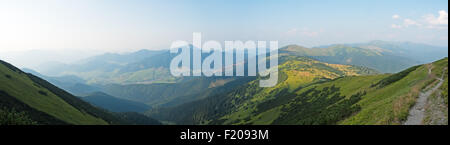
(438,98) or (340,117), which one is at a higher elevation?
(438,98)

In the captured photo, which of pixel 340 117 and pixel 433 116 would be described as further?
pixel 340 117
